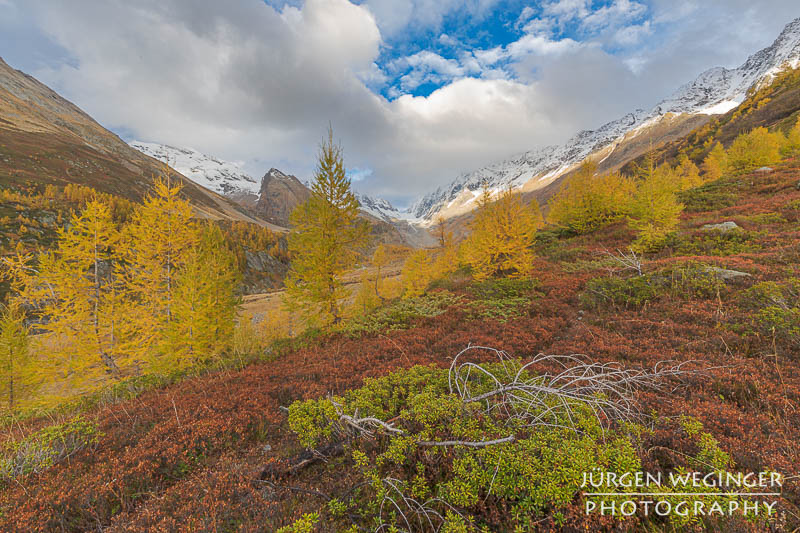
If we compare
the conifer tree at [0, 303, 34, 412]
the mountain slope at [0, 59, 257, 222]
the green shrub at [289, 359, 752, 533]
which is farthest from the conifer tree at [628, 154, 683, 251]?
the mountain slope at [0, 59, 257, 222]

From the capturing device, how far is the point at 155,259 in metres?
12.7

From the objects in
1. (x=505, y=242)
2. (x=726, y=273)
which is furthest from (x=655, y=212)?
(x=726, y=273)

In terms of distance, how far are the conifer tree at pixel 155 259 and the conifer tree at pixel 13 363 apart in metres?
3.79

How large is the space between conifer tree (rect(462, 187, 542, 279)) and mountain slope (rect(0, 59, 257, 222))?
29.3m

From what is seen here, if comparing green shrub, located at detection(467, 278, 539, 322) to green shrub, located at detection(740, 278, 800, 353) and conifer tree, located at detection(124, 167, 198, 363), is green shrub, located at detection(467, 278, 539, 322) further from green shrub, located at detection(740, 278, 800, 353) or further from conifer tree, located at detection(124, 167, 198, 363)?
conifer tree, located at detection(124, 167, 198, 363)

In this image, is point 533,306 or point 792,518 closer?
point 792,518

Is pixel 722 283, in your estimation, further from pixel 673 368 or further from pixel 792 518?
pixel 792 518

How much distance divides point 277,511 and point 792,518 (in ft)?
13.4

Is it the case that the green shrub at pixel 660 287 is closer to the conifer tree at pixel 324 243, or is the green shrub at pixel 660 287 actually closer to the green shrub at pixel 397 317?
the green shrub at pixel 397 317

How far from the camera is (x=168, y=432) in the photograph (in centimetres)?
441

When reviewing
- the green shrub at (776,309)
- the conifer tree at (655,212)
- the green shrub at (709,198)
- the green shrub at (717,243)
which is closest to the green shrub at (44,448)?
the green shrub at (776,309)

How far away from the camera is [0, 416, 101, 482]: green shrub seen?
3766mm

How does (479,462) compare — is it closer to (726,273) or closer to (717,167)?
(726,273)

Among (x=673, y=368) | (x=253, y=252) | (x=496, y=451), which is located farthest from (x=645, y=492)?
(x=253, y=252)
